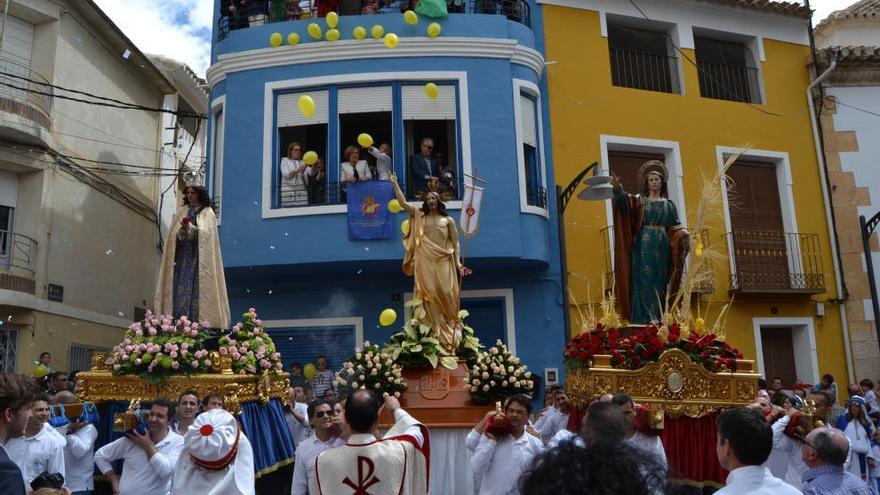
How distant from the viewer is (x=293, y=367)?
1305cm

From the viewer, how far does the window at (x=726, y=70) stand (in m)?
17.2

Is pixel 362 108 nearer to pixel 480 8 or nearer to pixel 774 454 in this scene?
pixel 480 8

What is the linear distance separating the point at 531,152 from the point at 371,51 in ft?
11.6

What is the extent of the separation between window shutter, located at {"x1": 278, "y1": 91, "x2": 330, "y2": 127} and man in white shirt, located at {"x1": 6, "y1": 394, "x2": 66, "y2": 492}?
8.89m

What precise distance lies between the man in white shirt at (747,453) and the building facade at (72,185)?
1372 cm

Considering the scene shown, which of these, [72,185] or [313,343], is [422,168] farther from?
[72,185]

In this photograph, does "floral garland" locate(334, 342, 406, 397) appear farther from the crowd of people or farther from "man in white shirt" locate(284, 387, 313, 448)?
the crowd of people

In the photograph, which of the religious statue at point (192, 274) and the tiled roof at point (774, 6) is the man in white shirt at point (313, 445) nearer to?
the religious statue at point (192, 274)

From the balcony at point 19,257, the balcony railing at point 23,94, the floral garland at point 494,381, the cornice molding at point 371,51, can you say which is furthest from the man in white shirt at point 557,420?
the balcony railing at point 23,94

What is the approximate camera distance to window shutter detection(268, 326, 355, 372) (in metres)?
14.5

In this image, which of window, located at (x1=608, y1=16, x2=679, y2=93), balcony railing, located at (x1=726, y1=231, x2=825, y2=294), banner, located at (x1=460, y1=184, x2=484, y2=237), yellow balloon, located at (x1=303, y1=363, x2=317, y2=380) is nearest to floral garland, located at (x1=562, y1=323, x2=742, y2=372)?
banner, located at (x1=460, y1=184, x2=484, y2=237)

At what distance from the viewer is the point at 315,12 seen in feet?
49.1

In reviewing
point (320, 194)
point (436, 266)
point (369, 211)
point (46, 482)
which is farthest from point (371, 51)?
point (46, 482)

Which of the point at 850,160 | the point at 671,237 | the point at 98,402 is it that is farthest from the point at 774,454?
the point at 850,160
